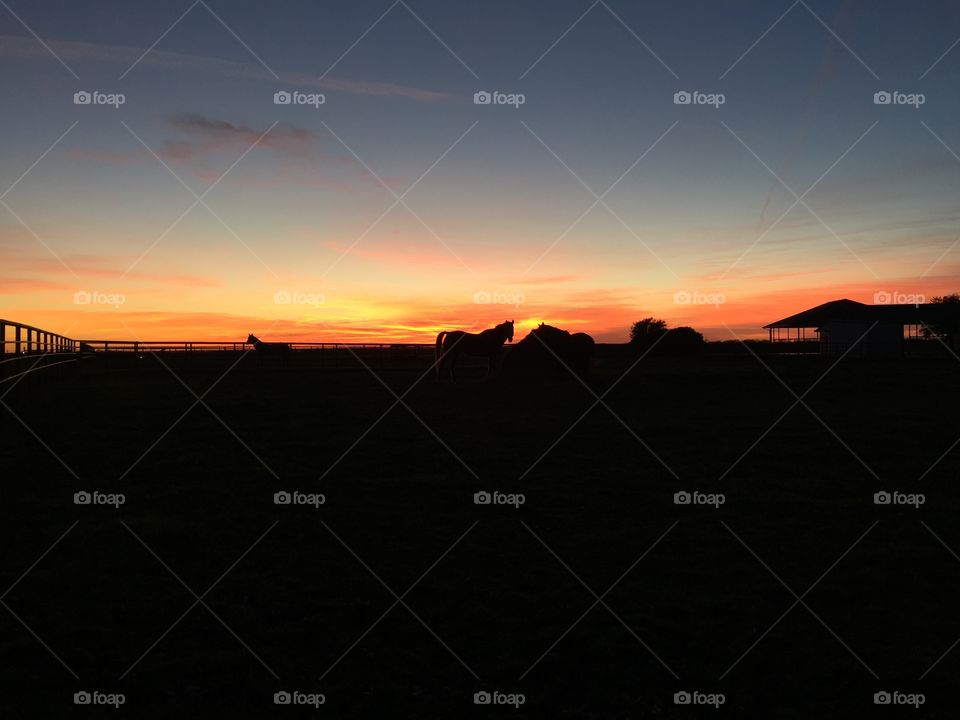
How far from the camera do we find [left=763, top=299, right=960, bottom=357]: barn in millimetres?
53875

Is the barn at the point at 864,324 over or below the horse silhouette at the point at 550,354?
over

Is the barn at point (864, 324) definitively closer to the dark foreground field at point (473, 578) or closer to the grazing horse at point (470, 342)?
the grazing horse at point (470, 342)

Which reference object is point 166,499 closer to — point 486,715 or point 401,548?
point 401,548

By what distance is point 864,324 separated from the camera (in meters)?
56.0

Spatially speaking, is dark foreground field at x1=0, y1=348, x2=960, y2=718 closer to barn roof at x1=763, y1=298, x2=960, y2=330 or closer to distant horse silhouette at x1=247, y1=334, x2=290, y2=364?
distant horse silhouette at x1=247, y1=334, x2=290, y2=364

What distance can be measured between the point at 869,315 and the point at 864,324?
179 centimetres

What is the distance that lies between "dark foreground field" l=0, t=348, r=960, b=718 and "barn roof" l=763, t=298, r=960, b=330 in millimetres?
51311

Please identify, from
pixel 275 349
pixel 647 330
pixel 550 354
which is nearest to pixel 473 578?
pixel 550 354

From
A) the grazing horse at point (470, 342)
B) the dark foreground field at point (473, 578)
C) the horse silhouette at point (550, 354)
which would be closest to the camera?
the dark foreground field at point (473, 578)

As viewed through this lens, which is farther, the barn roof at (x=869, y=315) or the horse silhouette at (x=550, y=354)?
the barn roof at (x=869, y=315)

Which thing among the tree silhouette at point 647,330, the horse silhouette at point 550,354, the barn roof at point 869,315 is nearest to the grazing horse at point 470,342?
the horse silhouette at point 550,354

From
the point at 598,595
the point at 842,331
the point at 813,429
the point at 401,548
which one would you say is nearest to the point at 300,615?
the point at 401,548

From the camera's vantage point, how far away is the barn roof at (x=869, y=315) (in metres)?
56.6

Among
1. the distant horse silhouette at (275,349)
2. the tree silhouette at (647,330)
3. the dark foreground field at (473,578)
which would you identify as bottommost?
the dark foreground field at (473,578)
